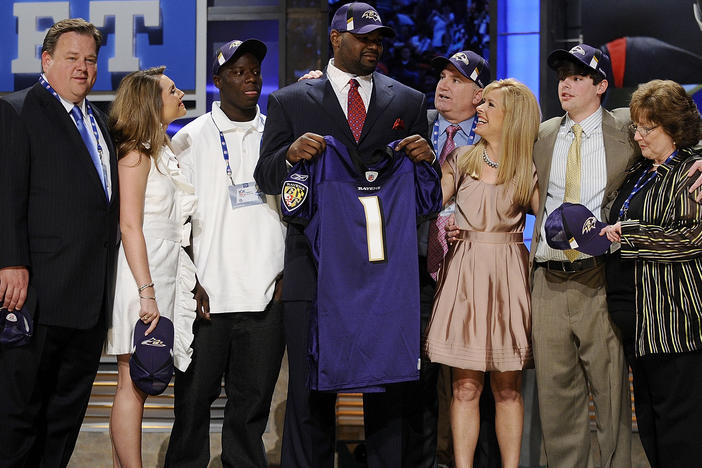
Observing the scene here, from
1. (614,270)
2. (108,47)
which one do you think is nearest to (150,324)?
(614,270)

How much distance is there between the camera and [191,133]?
3809 millimetres

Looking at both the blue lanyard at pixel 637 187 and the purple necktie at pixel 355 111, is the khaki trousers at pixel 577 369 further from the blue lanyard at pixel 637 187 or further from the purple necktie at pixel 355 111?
the purple necktie at pixel 355 111

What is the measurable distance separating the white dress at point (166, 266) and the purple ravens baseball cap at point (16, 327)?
1.32 ft

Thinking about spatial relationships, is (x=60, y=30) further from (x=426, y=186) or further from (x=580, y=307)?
(x=580, y=307)

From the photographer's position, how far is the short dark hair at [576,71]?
3.72m

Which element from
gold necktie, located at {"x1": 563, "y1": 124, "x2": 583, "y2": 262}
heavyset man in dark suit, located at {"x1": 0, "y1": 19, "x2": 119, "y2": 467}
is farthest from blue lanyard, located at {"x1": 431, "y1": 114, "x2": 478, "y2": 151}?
heavyset man in dark suit, located at {"x1": 0, "y1": 19, "x2": 119, "y2": 467}

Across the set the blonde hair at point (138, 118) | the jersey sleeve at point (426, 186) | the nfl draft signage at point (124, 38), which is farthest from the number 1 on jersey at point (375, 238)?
the nfl draft signage at point (124, 38)

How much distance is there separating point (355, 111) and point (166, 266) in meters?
1.01

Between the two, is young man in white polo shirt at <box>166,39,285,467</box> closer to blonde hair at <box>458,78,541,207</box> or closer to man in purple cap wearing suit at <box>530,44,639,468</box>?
blonde hair at <box>458,78,541,207</box>

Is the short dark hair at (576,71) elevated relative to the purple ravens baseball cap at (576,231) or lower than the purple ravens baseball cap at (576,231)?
elevated

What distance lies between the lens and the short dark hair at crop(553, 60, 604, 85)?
3.72 metres

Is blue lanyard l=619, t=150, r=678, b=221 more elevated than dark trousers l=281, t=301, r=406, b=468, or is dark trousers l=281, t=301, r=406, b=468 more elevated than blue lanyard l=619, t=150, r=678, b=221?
blue lanyard l=619, t=150, r=678, b=221

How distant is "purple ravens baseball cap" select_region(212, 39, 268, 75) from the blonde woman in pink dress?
1009 millimetres

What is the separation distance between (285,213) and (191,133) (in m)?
0.75
